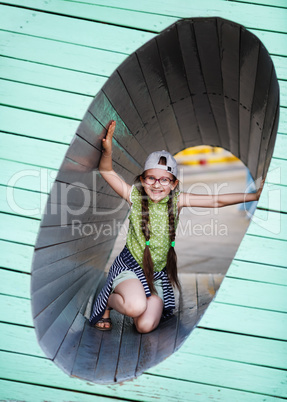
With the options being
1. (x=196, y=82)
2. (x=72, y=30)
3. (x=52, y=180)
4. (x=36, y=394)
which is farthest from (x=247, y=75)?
(x=36, y=394)

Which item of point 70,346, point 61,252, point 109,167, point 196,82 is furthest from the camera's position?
point 196,82

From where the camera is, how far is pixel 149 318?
2.47m

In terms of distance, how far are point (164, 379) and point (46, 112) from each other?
4.13 ft

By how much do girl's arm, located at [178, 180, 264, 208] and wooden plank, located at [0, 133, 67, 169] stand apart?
0.99 metres

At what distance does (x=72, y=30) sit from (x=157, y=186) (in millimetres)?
977

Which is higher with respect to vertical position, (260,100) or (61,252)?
(260,100)

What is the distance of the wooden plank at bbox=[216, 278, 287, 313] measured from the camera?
1889mm

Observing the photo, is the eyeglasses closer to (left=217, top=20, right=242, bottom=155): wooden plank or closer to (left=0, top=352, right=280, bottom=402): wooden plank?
(left=217, top=20, right=242, bottom=155): wooden plank

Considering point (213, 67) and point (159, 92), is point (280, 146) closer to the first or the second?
point (213, 67)

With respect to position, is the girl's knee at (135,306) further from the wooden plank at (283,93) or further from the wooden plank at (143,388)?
the wooden plank at (283,93)

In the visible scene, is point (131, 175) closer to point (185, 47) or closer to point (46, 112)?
point (185, 47)

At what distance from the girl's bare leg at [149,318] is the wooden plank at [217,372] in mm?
560

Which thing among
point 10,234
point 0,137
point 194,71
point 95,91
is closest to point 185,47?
point 194,71

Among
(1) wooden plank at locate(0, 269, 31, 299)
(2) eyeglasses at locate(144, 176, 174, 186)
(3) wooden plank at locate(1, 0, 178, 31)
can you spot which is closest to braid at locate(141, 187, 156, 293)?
(2) eyeglasses at locate(144, 176, 174, 186)
